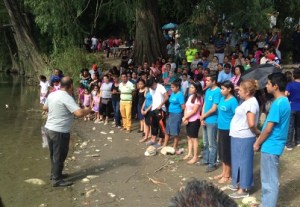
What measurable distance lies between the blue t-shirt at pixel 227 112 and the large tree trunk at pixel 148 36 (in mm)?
12792

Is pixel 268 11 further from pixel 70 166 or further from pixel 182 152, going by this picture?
pixel 70 166

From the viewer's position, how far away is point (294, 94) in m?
8.39

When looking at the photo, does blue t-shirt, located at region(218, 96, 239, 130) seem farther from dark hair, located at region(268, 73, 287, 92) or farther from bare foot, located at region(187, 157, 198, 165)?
dark hair, located at region(268, 73, 287, 92)

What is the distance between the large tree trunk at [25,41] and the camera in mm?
27219

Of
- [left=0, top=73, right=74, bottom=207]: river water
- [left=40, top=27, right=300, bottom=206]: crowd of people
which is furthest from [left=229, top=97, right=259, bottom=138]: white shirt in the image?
[left=0, top=73, right=74, bottom=207]: river water

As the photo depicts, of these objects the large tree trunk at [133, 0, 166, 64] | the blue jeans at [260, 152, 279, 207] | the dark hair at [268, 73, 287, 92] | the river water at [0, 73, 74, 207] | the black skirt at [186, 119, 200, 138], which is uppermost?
the large tree trunk at [133, 0, 166, 64]

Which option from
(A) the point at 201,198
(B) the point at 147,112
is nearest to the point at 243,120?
(B) the point at 147,112

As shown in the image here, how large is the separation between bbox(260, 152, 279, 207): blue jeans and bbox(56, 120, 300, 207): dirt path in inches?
29.2

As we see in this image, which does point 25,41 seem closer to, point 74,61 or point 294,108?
point 74,61

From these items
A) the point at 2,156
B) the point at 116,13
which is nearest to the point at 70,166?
the point at 2,156

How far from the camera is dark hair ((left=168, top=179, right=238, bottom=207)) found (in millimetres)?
1725

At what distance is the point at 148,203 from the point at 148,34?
46.1 ft

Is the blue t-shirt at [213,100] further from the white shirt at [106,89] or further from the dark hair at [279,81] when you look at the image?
the white shirt at [106,89]

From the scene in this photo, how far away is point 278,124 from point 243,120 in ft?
3.29
